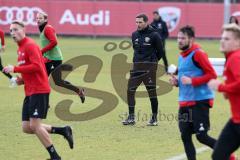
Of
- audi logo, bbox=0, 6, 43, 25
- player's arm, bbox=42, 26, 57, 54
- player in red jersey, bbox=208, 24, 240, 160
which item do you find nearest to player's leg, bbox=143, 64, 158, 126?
player's arm, bbox=42, 26, 57, 54

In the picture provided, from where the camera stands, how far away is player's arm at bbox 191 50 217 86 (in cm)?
928

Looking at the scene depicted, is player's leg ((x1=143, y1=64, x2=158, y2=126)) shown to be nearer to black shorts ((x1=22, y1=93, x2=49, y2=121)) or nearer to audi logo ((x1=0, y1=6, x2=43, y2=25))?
black shorts ((x1=22, y1=93, x2=49, y2=121))

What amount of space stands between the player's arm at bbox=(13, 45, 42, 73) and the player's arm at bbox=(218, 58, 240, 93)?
3.04 meters

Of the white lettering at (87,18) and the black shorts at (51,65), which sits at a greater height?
the black shorts at (51,65)

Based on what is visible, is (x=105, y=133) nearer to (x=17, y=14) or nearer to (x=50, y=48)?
(x=50, y=48)

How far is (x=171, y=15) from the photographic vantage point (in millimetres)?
40562

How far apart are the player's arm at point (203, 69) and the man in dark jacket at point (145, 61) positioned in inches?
175

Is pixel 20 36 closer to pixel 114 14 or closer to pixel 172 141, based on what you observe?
pixel 172 141

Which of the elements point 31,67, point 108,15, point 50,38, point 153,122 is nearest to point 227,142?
point 31,67

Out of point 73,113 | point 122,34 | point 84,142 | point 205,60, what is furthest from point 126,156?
point 122,34

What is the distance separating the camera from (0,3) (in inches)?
1587

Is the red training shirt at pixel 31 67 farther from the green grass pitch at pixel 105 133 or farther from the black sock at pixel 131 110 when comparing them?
the black sock at pixel 131 110

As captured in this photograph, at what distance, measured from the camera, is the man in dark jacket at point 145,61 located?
13.9 meters

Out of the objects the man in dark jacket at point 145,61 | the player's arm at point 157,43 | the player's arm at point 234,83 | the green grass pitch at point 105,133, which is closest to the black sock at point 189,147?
the green grass pitch at point 105,133
